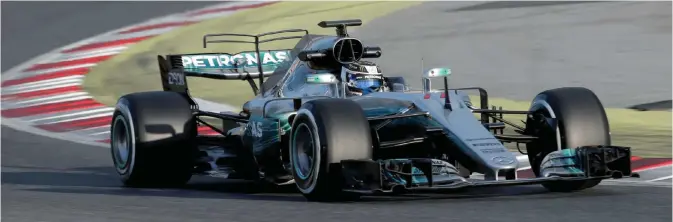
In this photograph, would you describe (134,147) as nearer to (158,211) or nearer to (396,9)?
(158,211)

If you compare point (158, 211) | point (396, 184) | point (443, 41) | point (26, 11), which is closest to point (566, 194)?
point (396, 184)

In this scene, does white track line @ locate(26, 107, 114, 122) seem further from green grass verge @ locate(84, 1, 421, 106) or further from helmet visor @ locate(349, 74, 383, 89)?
helmet visor @ locate(349, 74, 383, 89)

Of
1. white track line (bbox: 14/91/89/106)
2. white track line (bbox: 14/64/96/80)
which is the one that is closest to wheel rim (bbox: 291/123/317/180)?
white track line (bbox: 14/91/89/106)

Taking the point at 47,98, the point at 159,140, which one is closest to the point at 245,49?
the point at 47,98

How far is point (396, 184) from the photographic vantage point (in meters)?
9.82

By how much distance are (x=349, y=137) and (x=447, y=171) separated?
0.70 m

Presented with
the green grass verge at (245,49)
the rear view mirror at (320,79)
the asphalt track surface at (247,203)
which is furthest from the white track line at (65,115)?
the rear view mirror at (320,79)

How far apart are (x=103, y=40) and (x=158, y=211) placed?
52.3 ft

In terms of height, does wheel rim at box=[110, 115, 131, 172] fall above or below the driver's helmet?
below

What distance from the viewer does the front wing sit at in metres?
9.91

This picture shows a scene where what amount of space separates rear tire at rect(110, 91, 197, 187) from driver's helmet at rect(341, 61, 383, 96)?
4.69 feet

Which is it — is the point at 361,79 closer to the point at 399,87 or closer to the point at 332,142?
the point at 399,87

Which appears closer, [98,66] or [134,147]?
[134,147]

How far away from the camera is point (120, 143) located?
1273 cm
